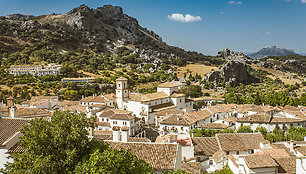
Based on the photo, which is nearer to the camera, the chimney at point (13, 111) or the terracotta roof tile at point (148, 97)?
the chimney at point (13, 111)

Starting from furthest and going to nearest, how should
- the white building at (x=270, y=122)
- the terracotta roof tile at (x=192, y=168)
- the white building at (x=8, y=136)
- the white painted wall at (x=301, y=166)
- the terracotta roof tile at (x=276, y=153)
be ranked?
1. the white building at (x=270, y=122)
2. the terracotta roof tile at (x=276, y=153)
3. the terracotta roof tile at (x=192, y=168)
4. the white painted wall at (x=301, y=166)
5. the white building at (x=8, y=136)

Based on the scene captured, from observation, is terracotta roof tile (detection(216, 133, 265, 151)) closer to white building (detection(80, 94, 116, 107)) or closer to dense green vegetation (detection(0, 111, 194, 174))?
dense green vegetation (detection(0, 111, 194, 174))

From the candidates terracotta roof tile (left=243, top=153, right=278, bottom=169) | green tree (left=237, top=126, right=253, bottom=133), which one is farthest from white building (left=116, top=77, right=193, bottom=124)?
terracotta roof tile (left=243, top=153, right=278, bottom=169)


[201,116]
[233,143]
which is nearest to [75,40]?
[201,116]

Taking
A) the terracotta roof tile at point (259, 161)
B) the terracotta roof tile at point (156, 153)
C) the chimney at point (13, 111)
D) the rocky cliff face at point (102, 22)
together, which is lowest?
the terracotta roof tile at point (259, 161)

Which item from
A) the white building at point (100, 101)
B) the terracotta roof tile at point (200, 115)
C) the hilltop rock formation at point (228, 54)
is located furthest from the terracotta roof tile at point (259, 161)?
the hilltop rock formation at point (228, 54)

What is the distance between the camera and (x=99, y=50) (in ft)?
449

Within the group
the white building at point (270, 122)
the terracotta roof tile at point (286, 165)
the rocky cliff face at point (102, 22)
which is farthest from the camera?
the rocky cliff face at point (102, 22)

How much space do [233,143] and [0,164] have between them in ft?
69.4

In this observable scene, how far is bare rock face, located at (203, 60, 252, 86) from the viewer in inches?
4075

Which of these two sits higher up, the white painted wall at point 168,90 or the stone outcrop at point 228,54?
the stone outcrop at point 228,54

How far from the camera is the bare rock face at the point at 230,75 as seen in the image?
103500 mm

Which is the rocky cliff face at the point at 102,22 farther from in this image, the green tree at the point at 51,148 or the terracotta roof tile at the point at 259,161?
the green tree at the point at 51,148

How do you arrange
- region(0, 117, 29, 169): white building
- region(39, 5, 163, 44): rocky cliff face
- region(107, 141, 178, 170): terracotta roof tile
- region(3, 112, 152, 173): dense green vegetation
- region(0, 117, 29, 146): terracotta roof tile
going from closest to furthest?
region(3, 112, 152, 173): dense green vegetation, region(0, 117, 29, 169): white building, region(0, 117, 29, 146): terracotta roof tile, region(107, 141, 178, 170): terracotta roof tile, region(39, 5, 163, 44): rocky cliff face
